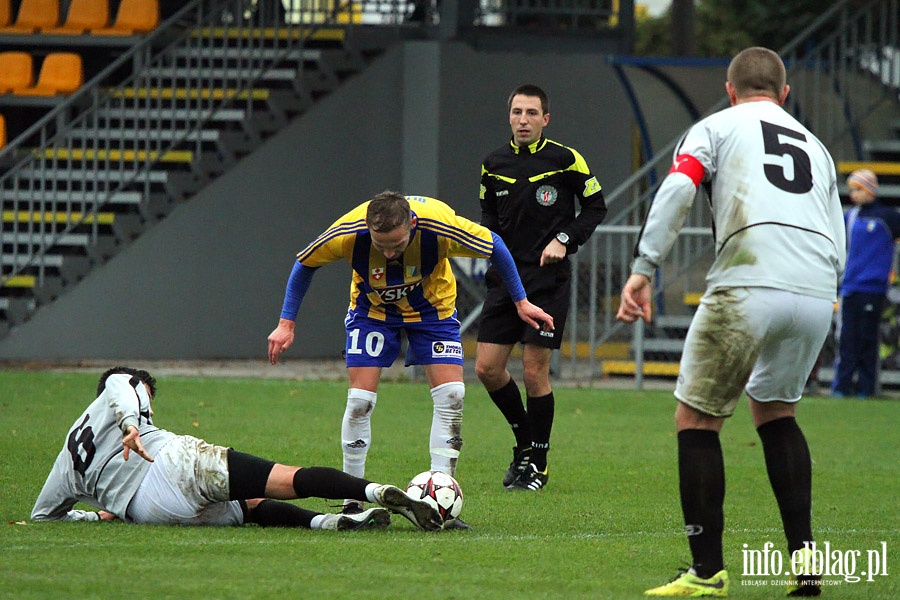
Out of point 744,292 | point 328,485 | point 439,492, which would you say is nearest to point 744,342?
point 744,292

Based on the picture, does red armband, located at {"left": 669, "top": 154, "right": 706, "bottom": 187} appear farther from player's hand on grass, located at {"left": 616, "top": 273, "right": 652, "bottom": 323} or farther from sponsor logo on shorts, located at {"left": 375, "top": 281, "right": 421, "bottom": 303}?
sponsor logo on shorts, located at {"left": 375, "top": 281, "right": 421, "bottom": 303}

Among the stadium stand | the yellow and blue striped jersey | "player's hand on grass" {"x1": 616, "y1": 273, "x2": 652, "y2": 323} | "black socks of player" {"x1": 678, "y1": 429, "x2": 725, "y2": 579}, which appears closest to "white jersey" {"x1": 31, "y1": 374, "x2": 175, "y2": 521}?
the yellow and blue striped jersey

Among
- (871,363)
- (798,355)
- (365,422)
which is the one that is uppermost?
(798,355)

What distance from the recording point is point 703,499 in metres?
4.99

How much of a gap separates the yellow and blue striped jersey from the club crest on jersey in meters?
1.45

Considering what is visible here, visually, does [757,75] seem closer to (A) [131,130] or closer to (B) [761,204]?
(B) [761,204]

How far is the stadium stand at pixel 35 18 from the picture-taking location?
20.5m

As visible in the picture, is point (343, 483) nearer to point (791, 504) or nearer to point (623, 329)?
point (791, 504)

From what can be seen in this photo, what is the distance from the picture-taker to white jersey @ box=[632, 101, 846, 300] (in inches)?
196

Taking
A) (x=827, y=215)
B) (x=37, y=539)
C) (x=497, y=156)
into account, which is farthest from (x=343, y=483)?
(x=497, y=156)

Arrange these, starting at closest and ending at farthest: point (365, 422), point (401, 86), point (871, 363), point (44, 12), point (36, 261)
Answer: point (365, 422), point (871, 363), point (36, 261), point (401, 86), point (44, 12)

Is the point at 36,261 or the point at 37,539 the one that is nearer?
the point at 37,539

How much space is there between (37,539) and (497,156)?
3826 mm

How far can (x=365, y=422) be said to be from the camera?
22.6 feet
